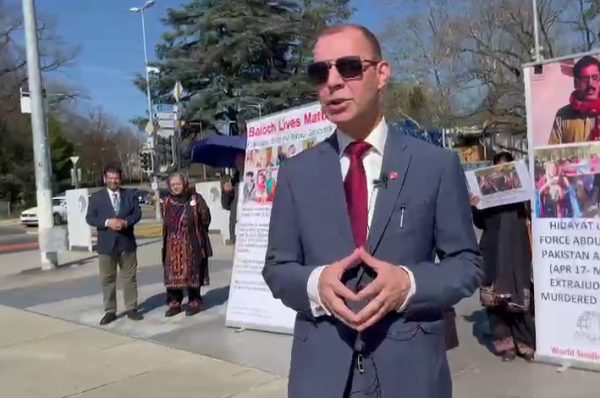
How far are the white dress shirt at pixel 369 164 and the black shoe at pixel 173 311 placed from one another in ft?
20.3

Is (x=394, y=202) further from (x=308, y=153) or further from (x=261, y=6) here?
(x=261, y=6)

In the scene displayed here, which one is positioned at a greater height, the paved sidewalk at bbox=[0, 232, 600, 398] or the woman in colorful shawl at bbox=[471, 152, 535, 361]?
the woman in colorful shawl at bbox=[471, 152, 535, 361]

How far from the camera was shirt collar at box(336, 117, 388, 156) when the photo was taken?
1914mm

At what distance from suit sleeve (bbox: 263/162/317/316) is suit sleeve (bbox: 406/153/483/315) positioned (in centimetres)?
30

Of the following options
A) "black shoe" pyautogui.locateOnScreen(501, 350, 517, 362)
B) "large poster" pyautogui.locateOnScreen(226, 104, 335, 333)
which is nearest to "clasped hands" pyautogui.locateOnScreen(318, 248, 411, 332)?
"black shoe" pyautogui.locateOnScreen(501, 350, 517, 362)

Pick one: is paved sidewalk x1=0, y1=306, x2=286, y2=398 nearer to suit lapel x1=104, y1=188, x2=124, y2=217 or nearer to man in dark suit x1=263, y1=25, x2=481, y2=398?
suit lapel x1=104, y1=188, x2=124, y2=217

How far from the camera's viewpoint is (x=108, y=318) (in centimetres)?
762

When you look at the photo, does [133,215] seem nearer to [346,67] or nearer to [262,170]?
[262,170]

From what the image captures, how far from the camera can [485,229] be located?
17.9 feet

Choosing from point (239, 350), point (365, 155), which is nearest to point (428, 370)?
point (365, 155)

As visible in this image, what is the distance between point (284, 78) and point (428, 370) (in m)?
35.5

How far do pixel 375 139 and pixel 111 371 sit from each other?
4466mm

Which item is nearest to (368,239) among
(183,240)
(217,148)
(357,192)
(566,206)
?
(357,192)

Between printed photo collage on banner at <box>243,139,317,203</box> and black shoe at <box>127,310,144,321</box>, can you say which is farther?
black shoe at <box>127,310,144,321</box>
